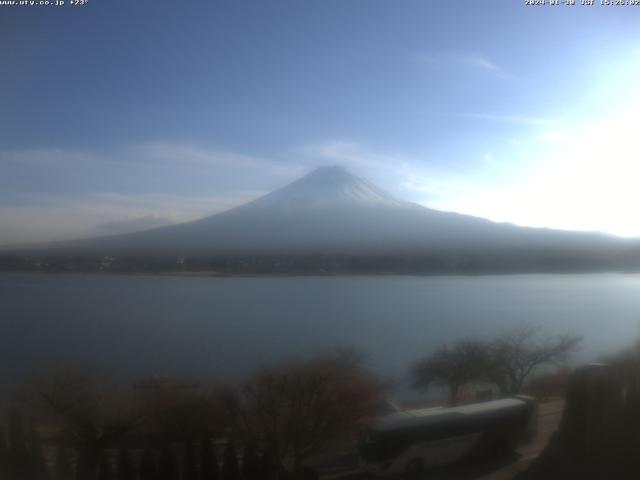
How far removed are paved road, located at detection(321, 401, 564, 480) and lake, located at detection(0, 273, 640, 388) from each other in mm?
219

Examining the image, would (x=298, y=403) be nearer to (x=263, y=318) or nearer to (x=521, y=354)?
(x=263, y=318)

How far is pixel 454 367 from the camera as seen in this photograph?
1.53m

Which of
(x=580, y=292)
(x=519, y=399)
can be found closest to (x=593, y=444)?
(x=519, y=399)

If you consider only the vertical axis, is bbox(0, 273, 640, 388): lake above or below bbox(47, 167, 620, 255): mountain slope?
below

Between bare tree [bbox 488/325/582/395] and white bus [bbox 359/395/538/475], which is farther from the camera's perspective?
bare tree [bbox 488/325/582/395]

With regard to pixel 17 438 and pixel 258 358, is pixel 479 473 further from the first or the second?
pixel 17 438

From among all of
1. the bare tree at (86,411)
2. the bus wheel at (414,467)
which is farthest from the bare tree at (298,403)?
the bare tree at (86,411)

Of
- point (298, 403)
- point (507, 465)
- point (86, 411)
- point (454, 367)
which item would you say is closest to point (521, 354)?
point (454, 367)

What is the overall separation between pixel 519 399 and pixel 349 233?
30.0 inches

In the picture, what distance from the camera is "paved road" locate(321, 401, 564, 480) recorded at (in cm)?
151

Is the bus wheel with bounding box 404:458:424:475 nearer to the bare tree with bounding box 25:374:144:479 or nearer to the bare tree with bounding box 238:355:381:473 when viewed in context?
the bare tree with bounding box 238:355:381:473

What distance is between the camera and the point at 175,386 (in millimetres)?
1520

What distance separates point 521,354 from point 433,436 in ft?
1.28

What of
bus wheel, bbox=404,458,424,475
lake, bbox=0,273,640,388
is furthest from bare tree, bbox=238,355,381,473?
bus wheel, bbox=404,458,424,475
